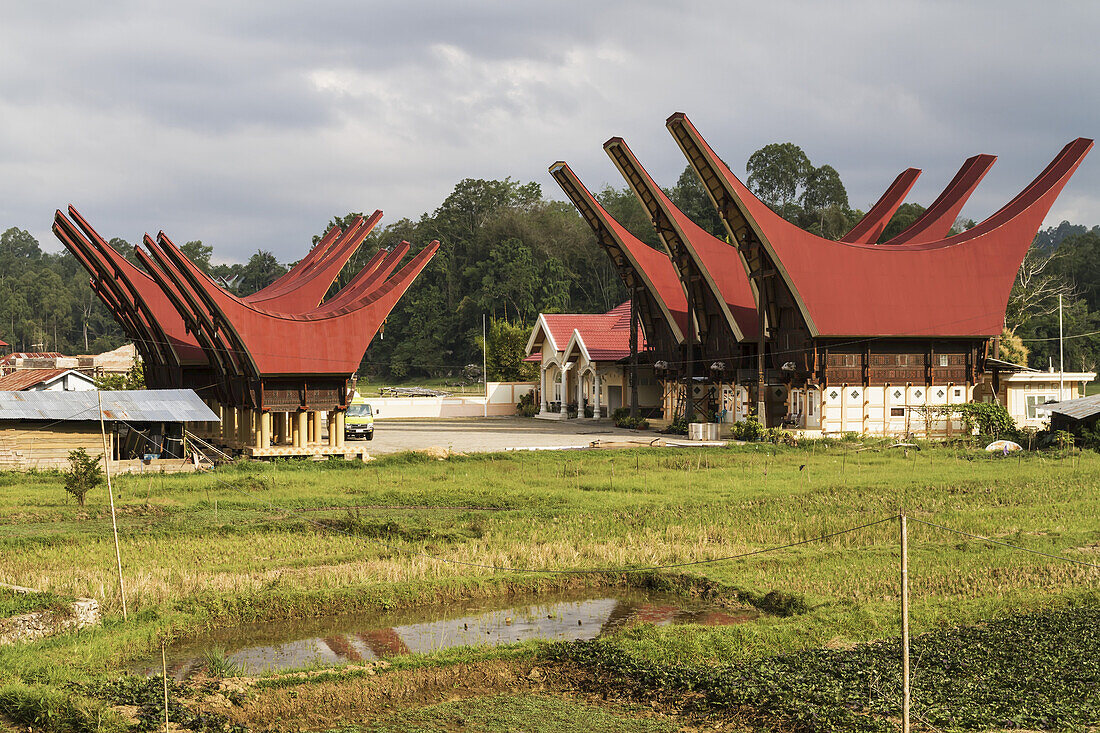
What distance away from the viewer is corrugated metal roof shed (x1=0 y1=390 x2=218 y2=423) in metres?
27.4

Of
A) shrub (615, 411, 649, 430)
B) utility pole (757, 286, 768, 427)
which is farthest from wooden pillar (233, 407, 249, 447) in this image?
utility pole (757, 286, 768, 427)

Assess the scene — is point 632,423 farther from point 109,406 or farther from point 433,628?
point 433,628

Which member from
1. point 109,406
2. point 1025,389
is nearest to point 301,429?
point 109,406

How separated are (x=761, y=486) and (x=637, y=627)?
12.0 metres

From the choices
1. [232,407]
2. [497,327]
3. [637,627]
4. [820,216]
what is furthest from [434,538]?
[820,216]

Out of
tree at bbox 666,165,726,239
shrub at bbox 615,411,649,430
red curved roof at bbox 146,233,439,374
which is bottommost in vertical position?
shrub at bbox 615,411,649,430

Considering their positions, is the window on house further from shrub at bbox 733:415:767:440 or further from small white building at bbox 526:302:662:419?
small white building at bbox 526:302:662:419

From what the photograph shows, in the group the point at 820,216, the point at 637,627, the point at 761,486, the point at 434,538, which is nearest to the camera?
the point at 637,627

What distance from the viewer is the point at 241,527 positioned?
19125mm

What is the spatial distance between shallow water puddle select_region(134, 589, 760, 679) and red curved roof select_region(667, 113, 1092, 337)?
2333cm

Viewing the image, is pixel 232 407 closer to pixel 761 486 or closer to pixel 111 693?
Answer: pixel 761 486

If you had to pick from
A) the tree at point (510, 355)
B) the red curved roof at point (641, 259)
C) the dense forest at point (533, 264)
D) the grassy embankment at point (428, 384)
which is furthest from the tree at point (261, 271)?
the red curved roof at point (641, 259)

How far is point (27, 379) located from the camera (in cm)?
4231

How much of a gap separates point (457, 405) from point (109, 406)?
28348 mm
